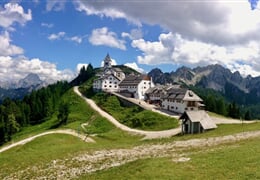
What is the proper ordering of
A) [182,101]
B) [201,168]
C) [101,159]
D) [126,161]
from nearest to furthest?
[201,168], [126,161], [101,159], [182,101]

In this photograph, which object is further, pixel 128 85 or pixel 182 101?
pixel 128 85

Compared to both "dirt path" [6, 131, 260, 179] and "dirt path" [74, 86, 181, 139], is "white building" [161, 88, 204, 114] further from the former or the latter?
"dirt path" [6, 131, 260, 179]

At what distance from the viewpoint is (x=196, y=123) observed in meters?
61.4

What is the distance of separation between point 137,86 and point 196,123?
73.7 meters

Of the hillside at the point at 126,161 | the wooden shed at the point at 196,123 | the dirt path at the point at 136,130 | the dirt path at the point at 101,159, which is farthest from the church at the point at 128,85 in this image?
the dirt path at the point at 101,159

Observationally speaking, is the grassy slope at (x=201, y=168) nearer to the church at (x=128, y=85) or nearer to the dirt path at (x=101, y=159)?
the dirt path at (x=101, y=159)

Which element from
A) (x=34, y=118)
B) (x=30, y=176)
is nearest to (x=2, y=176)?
(x=30, y=176)

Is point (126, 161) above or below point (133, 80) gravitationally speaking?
below

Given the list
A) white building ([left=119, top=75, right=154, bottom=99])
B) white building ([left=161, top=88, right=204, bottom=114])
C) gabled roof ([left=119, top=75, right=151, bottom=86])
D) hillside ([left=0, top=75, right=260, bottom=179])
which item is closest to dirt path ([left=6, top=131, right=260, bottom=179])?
hillside ([left=0, top=75, right=260, bottom=179])

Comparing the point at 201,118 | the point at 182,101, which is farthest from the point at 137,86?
the point at 201,118

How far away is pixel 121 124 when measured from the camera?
92.7 meters

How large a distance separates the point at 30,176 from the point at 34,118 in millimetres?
104558

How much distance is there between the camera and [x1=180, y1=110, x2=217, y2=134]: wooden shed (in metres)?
60.7

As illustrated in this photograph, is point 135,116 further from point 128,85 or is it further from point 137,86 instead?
point 128,85
